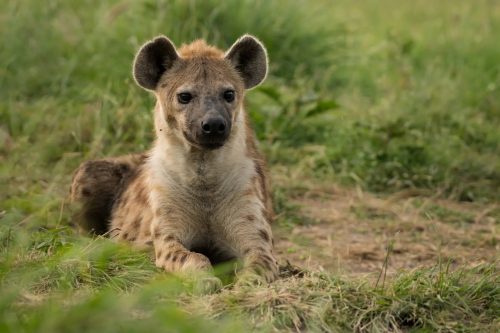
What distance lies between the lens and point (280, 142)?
262 inches

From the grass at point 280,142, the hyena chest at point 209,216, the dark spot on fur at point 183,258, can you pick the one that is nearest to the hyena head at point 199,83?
the hyena chest at point 209,216

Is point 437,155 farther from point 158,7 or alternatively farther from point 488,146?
point 158,7

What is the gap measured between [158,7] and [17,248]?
388 cm

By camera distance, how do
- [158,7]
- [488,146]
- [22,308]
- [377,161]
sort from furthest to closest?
[158,7], [488,146], [377,161], [22,308]

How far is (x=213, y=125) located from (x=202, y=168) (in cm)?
31

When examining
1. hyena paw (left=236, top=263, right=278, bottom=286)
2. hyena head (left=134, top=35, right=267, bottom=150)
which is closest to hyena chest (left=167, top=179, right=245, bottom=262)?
hyena head (left=134, top=35, right=267, bottom=150)

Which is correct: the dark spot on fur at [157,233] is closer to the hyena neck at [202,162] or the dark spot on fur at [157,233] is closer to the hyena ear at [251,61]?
the hyena neck at [202,162]

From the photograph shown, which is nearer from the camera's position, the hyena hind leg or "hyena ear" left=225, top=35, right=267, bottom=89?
"hyena ear" left=225, top=35, right=267, bottom=89

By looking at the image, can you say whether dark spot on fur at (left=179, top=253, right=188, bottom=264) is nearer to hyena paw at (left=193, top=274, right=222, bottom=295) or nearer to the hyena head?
hyena paw at (left=193, top=274, right=222, bottom=295)

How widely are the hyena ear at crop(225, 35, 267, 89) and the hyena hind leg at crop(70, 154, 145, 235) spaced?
0.77 meters

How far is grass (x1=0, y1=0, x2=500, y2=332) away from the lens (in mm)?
3477

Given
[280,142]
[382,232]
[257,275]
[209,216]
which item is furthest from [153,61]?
[280,142]

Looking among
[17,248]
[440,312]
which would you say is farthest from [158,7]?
[440,312]

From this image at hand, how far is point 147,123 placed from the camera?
6.33 metres
